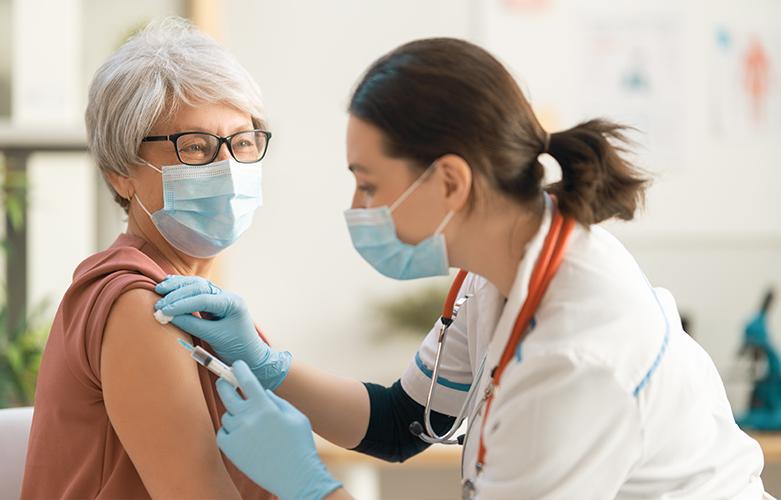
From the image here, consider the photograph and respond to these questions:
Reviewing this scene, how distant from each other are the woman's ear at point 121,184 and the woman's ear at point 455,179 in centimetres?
60

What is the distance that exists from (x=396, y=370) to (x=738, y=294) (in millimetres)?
1322

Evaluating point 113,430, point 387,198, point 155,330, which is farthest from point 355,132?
point 113,430

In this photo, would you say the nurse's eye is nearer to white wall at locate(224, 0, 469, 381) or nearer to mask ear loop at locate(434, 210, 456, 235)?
mask ear loop at locate(434, 210, 456, 235)

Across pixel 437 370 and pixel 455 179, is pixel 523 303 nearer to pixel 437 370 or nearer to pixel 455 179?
pixel 455 179

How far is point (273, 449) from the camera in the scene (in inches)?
51.1

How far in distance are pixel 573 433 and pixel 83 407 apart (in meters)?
0.72

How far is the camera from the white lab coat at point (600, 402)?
114 cm

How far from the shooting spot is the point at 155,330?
135cm

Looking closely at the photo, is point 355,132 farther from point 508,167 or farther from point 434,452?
point 434,452

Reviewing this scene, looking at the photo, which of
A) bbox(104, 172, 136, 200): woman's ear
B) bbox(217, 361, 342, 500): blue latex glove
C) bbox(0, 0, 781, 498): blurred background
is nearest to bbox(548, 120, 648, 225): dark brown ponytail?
bbox(217, 361, 342, 500): blue latex glove

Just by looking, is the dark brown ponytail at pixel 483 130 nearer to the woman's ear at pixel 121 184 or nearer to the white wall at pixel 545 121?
the woman's ear at pixel 121 184

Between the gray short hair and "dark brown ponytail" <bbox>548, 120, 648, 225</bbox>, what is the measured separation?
56cm

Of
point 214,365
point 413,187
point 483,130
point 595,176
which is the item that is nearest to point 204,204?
point 214,365

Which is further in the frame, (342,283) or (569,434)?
(342,283)
